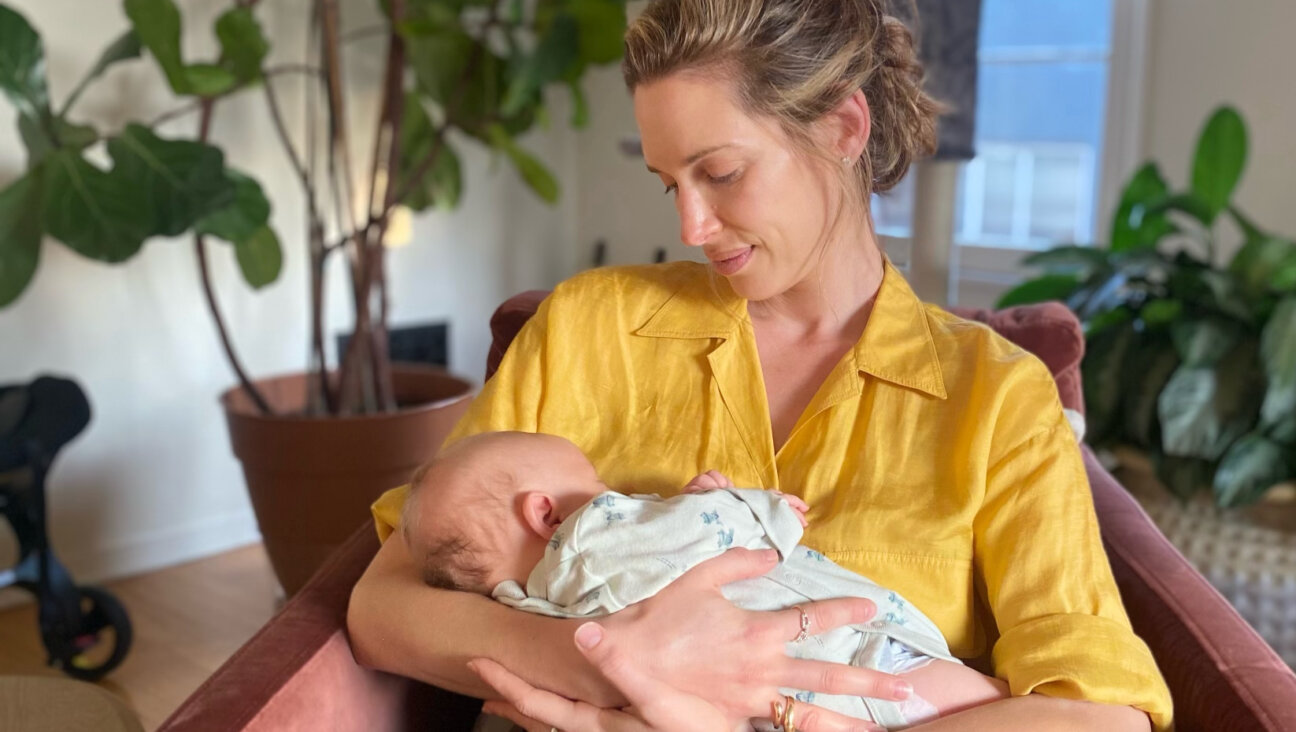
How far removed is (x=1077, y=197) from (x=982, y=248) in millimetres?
280

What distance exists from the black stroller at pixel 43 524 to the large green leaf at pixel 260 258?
1.33 ft

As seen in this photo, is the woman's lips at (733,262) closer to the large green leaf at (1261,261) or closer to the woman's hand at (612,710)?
the woman's hand at (612,710)

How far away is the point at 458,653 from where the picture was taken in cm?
112

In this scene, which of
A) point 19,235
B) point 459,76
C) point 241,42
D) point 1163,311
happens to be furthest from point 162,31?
point 1163,311

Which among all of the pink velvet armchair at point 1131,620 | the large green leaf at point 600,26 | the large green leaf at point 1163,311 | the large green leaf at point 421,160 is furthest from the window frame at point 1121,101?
the pink velvet armchair at point 1131,620

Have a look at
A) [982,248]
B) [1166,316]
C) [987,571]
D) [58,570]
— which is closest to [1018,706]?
[987,571]

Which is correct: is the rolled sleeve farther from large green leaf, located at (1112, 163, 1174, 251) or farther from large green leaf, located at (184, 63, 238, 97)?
large green leaf, located at (184, 63, 238, 97)

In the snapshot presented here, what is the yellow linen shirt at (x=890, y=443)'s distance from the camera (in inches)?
43.2

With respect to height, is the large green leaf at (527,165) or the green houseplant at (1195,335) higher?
the large green leaf at (527,165)

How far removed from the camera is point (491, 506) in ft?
3.68

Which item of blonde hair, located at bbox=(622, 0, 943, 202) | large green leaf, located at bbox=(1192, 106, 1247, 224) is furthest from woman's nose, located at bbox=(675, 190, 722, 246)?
large green leaf, located at bbox=(1192, 106, 1247, 224)

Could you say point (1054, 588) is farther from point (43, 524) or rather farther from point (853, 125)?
point (43, 524)

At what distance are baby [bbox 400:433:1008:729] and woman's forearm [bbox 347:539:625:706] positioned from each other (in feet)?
0.08

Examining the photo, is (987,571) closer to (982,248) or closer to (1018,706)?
(1018,706)
